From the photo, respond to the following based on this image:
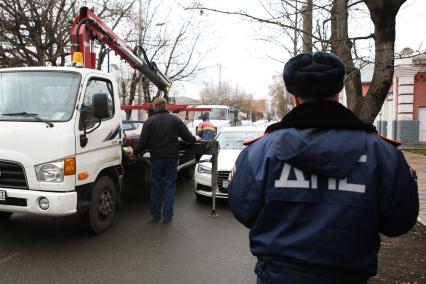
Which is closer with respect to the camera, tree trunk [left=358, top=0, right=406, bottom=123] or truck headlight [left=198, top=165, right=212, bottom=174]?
tree trunk [left=358, top=0, right=406, bottom=123]

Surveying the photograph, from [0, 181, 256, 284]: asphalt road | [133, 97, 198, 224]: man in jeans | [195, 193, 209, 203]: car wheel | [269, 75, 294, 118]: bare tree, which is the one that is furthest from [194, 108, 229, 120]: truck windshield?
[133, 97, 198, 224]: man in jeans

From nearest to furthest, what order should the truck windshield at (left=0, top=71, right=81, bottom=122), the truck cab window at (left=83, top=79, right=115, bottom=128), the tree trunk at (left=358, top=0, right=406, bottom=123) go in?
the tree trunk at (left=358, top=0, right=406, bottom=123)
the truck windshield at (left=0, top=71, right=81, bottom=122)
the truck cab window at (left=83, top=79, right=115, bottom=128)

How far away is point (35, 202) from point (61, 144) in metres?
0.73

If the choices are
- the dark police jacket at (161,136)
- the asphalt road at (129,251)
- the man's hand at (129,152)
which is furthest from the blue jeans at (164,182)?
the man's hand at (129,152)

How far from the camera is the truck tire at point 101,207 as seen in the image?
551 cm

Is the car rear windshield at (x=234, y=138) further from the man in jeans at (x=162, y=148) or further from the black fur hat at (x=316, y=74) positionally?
the black fur hat at (x=316, y=74)

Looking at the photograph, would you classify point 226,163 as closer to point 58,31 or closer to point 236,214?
point 236,214

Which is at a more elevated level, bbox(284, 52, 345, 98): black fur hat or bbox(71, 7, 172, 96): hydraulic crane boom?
bbox(71, 7, 172, 96): hydraulic crane boom

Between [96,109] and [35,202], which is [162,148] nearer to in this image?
[96,109]

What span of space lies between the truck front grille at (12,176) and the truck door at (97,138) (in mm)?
630

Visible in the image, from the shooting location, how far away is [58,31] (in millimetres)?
14289

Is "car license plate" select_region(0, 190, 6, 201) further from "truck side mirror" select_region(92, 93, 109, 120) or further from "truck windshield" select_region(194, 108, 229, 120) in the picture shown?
"truck windshield" select_region(194, 108, 229, 120)

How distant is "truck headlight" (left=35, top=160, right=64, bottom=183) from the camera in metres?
4.80

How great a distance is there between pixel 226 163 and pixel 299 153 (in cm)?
602
